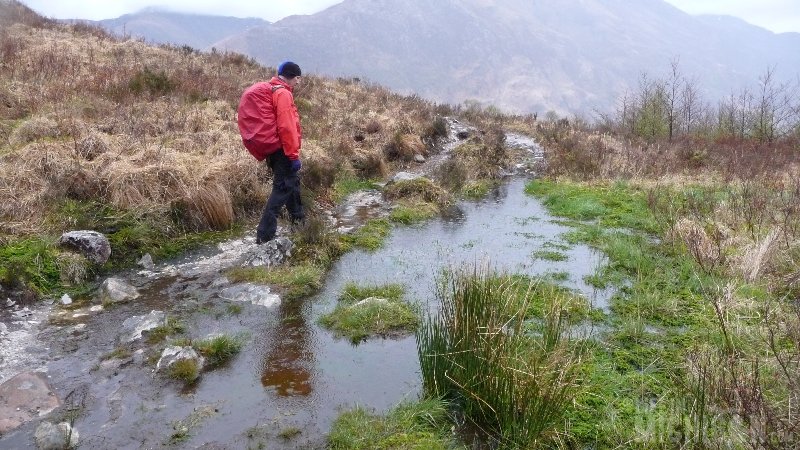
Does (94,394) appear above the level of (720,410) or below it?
below

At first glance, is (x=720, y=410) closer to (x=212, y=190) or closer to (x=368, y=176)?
(x=212, y=190)

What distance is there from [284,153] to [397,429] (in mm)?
4354

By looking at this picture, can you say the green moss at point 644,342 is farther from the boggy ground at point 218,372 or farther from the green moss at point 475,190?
the green moss at point 475,190

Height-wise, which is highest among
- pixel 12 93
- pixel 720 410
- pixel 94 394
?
pixel 12 93

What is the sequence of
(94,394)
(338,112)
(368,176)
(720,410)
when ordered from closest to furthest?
(720,410), (94,394), (368,176), (338,112)

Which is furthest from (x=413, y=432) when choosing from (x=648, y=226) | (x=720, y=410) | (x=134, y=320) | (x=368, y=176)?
(x=368, y=176)

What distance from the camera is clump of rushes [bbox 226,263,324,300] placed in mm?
6297

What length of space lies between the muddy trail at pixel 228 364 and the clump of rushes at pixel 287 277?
16cm

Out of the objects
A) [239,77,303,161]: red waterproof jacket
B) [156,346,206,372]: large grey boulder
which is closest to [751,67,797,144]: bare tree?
[239,77,303,161]: red waterproof jacket

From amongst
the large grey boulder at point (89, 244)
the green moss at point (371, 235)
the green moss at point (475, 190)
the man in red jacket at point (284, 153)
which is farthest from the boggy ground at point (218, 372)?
the green moss at point (475, 190)

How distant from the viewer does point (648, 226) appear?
9281 millimetres

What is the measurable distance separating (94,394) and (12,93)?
30.3 ft

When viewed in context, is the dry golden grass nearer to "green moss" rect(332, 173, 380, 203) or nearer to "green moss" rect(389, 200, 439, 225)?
"green moss" rect(332, 173, 380, 203)

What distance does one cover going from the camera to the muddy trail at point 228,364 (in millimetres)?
3820
